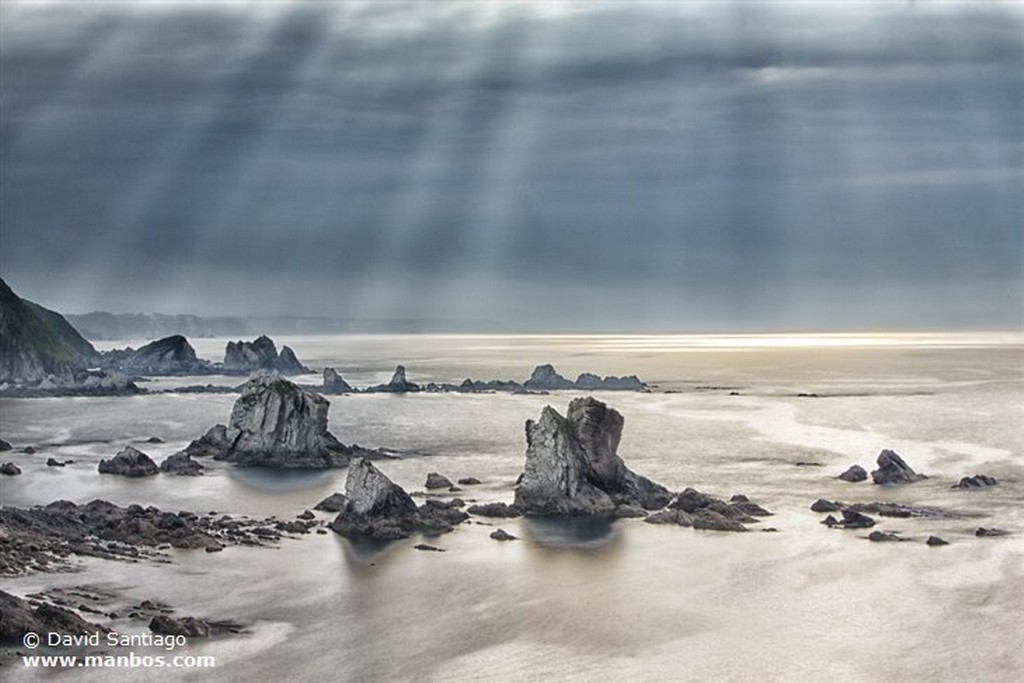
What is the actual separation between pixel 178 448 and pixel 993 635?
3416 inches

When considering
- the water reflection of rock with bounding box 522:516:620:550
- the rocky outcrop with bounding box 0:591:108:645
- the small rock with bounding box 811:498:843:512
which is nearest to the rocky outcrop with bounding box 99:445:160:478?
the water reflection of rock with bounding box 522:516:620:550

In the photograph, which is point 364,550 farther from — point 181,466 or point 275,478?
point 181,466

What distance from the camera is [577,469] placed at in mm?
75000

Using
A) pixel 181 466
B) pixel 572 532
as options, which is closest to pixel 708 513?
pixel 572 532

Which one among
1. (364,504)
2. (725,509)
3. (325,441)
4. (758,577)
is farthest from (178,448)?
(758,577)

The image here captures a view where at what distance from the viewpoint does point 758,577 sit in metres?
58.2

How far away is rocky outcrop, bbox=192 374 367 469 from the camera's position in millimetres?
101250

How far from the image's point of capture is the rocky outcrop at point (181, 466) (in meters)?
95.8

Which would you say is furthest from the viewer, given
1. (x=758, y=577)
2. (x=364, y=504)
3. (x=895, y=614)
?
(x=364, y=504)

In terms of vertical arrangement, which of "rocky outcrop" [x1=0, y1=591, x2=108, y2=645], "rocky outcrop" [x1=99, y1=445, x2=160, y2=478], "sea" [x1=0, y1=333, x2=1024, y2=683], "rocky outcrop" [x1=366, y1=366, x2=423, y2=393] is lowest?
"sea" [x1=0, y1=333, x2=1024, y2=683]

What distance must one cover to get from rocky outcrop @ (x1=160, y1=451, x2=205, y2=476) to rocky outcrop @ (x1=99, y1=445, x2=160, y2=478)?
36.6 inches

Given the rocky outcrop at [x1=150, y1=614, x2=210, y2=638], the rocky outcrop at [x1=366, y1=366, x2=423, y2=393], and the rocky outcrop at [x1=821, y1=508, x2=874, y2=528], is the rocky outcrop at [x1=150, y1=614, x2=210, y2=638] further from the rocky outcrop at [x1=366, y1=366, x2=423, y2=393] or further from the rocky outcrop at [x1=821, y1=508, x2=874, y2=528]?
the rocky outcrop at [x1=366, y1=366, x2=423, y2=393]

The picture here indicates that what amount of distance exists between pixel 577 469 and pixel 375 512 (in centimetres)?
1421

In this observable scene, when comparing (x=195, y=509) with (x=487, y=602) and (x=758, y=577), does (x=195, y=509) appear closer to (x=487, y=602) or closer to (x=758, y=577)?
(x=487, y=602)
